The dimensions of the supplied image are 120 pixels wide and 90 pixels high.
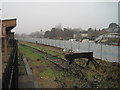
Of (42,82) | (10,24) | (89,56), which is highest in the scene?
(10,24)

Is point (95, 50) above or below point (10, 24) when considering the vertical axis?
below

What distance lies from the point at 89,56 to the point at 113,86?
431 centimetres

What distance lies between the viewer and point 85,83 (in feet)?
23.9

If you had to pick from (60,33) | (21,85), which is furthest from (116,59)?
(60,33)

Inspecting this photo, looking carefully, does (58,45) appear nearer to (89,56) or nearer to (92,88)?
(89,56)

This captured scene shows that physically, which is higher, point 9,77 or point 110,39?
point 110,39

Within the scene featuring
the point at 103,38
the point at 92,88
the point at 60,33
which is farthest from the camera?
the point at 60,33

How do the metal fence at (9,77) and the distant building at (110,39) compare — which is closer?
the metal fence at (9,77)

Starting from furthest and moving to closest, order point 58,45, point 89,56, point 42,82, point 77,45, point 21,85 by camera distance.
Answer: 1. point 58,45
2. point 77,45
3. point 89,56
4. point 42,82
5. point 21,85

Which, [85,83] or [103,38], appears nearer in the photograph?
[85,83]

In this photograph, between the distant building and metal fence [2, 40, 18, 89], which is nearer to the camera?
metal fence [2, 40, 18, 89]

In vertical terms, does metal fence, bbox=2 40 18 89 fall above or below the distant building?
below

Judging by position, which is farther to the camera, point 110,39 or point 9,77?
point 110,39

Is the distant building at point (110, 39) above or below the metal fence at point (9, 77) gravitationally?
above
